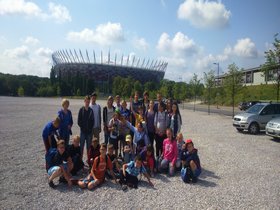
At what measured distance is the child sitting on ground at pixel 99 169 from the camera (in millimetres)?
6737

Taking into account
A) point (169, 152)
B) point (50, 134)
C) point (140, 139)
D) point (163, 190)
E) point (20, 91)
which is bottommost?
point (163, 190)

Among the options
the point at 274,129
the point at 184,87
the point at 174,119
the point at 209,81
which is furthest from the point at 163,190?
the point at 184,87

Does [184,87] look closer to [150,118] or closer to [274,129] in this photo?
[274,129]

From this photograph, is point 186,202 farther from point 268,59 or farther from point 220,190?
point 268,59

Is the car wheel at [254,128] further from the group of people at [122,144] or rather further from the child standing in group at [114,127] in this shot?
the child standing in group at [114,127]

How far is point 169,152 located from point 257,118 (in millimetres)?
10183

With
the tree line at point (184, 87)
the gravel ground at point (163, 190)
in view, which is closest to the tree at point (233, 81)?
the tree line at point (184, 87)

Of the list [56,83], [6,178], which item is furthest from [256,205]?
[56,83]

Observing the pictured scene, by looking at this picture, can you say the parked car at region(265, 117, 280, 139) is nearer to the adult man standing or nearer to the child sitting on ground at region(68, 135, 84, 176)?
the adult man standing

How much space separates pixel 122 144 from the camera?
363 inches

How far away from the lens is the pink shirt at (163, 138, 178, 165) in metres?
7.95

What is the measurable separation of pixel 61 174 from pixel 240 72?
29153 mm

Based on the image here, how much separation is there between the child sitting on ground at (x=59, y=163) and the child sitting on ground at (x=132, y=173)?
3.99ft

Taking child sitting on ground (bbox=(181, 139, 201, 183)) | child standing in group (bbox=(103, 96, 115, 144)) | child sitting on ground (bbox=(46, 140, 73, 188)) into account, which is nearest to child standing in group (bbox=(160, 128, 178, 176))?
child sitting on ground (bbox=(181, 139, 201, 183))
